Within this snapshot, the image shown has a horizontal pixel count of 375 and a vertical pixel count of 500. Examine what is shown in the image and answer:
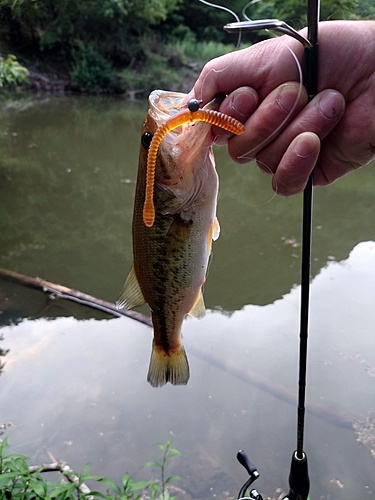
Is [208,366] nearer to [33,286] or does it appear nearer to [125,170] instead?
[33,286]

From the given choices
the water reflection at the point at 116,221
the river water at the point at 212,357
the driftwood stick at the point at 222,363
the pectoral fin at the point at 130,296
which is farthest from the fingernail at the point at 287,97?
the water reflection at the point at 116,221

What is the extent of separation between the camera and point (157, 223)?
1.28m

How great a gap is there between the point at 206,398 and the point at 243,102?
2.37 m

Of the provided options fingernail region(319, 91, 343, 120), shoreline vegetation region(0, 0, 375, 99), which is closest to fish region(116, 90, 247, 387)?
fingernail region(319, 91, 343, 120)

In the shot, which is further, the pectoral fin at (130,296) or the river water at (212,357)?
the river water at (212,357)

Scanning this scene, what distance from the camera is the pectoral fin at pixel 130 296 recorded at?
57.2 inches

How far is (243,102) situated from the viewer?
1142 mm

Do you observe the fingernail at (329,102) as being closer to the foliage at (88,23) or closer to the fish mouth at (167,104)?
the fish mouth at (167,104)

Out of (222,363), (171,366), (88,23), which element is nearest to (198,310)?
(171,366)

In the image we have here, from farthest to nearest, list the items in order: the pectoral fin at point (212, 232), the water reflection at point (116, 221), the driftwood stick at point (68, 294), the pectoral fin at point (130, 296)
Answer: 1. the water reflection at point (116, 221)
2. the driftwood stick at point (68, 294)
3. the pectoral fin at point (130, 296)
4. the pectoral fin at point (212, 232)

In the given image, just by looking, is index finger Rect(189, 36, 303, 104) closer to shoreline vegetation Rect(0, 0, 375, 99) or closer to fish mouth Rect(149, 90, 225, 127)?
fish mouth Rect(149, 90, 225, 127)

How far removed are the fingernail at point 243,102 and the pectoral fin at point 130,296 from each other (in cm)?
61

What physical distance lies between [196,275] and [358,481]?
1907 mm

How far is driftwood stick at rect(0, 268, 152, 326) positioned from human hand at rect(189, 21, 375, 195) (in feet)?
8.74
